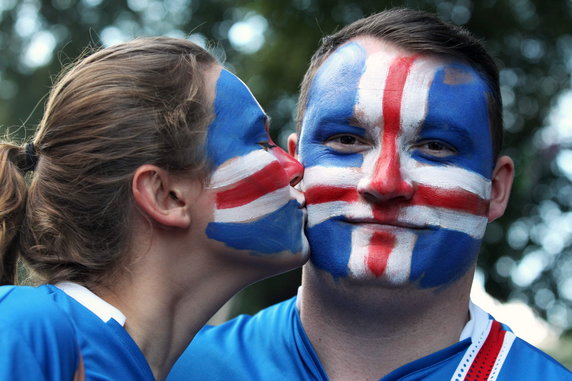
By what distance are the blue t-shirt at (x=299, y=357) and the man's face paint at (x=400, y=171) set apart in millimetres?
274

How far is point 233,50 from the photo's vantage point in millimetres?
Answer: 9242

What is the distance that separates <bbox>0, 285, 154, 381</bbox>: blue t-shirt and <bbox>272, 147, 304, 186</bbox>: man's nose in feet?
2.78

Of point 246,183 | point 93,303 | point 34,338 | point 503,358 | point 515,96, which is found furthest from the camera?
point 515,96

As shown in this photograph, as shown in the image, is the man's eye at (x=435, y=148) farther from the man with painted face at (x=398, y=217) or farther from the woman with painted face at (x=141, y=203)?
the woman with painted face at (x=141, y=203)

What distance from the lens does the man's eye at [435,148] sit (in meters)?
2.74

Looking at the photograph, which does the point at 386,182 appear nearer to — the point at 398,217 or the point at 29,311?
the point at 398,217

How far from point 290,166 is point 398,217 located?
0.44 meters

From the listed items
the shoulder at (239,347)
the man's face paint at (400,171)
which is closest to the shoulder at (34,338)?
the shoulder at (239,347)

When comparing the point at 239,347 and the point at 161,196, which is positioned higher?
the point at 161,196

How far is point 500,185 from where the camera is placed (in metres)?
2.99

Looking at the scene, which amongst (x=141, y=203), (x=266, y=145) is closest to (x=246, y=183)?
(x=266, y=145)

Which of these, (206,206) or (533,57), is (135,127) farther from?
(533,57)

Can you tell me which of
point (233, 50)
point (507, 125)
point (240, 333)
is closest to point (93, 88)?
point (240, 333)

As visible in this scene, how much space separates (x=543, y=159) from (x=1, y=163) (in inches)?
251
